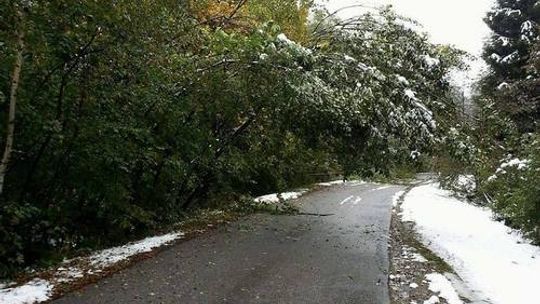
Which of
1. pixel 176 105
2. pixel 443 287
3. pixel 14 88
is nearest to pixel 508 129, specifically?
pixel 443 287

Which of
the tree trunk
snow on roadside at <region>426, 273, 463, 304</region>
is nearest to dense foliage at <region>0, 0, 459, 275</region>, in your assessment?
the tree trunk

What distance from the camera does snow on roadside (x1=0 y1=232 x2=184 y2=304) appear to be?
571cm

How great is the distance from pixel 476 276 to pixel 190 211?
8107 millimetres

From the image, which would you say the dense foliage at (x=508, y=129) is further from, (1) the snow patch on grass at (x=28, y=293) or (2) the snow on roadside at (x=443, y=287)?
(1) the snow patch on grass at (x=28, y=293)

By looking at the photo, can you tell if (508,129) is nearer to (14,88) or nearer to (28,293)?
(14,88)

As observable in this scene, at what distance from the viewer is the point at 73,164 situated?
771cm

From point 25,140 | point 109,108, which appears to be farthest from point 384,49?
point 25,140

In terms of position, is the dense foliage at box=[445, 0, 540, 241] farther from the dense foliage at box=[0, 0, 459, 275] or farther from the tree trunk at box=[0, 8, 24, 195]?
the tree trunk at box=[0, 8, 24, 195]

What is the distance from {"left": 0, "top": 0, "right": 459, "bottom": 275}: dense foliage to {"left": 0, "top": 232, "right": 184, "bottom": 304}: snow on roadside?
19.8 inches

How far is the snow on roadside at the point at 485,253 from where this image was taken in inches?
291

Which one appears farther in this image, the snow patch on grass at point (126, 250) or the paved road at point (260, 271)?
the snow patch on grass at point (126, 250)

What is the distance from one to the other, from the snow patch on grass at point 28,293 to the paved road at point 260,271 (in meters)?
0.27

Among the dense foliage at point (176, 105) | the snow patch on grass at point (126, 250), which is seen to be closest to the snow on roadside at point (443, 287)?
the dense foliage at point (176, 105)

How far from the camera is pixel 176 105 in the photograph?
9.69m
